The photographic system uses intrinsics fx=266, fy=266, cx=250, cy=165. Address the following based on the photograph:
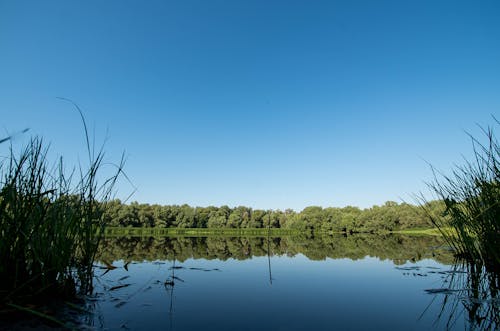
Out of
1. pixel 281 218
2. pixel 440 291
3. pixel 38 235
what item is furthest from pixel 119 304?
pixel 281 218

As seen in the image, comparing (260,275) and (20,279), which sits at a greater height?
(20,279)

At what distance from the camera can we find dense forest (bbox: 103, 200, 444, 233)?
235ft

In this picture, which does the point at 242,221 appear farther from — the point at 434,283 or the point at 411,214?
the point at 434,283

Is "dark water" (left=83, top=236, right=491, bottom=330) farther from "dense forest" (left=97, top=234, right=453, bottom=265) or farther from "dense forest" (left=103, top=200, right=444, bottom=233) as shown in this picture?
"dense forest" (left=103, top=200, right=444, bottom=233)

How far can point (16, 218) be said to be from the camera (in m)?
2.85

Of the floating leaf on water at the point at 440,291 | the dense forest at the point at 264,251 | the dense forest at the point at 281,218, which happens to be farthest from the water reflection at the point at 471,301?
the dense forest at the point at 281,218

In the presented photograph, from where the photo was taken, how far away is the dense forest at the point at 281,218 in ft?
235

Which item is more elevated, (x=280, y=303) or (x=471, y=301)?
(x=471, y=301)

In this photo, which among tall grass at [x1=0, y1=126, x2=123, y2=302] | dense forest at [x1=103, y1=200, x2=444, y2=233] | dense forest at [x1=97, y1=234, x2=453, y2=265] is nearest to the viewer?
tall grass at [x1=0, y1=126, x2=123, y2=302]

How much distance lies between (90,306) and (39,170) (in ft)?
6.05

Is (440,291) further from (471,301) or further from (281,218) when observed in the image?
(281,218)

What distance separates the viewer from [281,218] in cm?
10281

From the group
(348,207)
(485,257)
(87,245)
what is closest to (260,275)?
(87,245)

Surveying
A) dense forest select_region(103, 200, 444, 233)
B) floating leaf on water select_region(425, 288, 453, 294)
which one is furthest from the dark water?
dense forest select_region(103, 200, 444, 233)
